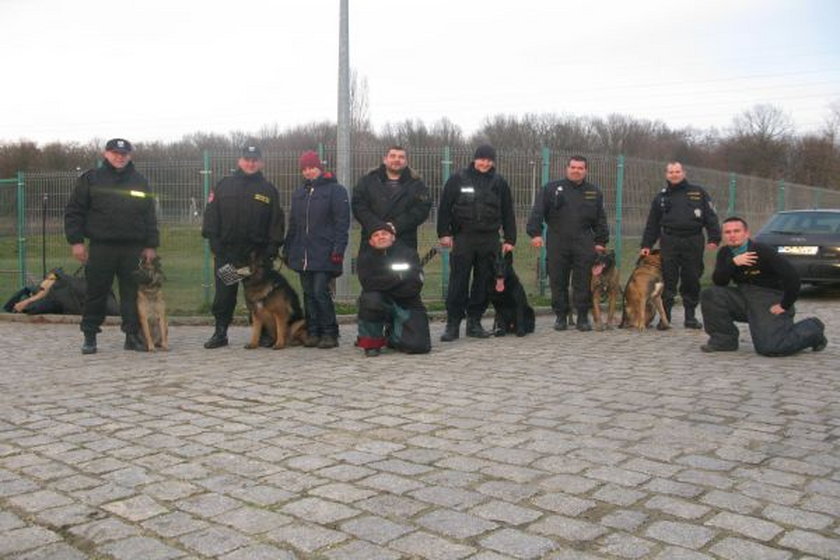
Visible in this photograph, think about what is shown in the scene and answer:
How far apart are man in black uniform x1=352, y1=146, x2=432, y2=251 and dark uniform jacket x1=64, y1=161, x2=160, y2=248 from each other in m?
2.14

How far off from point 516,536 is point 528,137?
67.7 feet

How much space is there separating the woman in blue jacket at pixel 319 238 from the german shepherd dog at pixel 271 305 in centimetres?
19

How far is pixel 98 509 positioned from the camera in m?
3.52

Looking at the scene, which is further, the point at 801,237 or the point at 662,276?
the point at 801,237

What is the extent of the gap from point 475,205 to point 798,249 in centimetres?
780

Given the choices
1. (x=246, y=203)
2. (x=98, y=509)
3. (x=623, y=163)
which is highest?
(x=623, y=163)

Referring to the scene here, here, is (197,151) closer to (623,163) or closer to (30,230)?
(30,230)

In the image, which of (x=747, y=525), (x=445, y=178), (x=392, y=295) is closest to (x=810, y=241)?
(x=445, y=178)

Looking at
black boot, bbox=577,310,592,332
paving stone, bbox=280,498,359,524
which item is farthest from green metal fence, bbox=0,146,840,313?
paving stone, bbox=280,498,359,524

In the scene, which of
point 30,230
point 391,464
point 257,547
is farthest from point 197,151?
point 257,547

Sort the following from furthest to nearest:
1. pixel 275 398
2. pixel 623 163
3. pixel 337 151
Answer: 1. pixel 623 163
2. pixel 337 151
3. pixel 275 398

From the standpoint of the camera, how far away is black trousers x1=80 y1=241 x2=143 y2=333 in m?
7.91

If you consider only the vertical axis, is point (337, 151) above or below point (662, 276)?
above

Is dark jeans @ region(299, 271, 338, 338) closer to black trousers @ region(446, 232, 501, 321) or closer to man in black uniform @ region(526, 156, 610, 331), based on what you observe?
black trousers @ region(446, 232, 501, 321)
